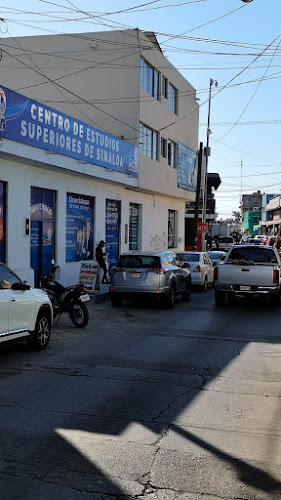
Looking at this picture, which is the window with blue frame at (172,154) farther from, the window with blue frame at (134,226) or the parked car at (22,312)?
the parked car at (22,312)

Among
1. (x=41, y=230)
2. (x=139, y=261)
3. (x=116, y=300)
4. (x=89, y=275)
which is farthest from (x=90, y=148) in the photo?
(x=116, y=300)

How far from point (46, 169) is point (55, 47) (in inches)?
411

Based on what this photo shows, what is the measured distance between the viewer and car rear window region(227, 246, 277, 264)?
17.9 m

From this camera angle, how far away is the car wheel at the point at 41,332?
9805 mm

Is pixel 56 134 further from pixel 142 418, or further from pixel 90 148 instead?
pixel 142 418

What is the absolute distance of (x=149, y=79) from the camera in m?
27.3

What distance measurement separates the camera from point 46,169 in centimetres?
1806

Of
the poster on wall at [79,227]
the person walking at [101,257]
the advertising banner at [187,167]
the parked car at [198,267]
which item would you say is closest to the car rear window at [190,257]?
the parked car at [198,267]

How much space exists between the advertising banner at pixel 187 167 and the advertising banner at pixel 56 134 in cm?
1021

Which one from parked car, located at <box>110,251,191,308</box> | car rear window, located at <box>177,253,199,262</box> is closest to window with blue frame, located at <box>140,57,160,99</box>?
car rear window, located at <box>177,253,199,262</box>

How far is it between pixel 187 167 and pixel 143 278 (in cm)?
2044

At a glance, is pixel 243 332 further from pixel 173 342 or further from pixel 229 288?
pixel 229 288

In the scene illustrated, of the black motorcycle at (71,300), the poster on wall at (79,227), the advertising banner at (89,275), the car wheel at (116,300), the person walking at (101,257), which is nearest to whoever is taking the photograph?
the black motorcycle at (71,300)

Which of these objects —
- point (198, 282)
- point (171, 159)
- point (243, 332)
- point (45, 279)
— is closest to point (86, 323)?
point (45, 279)
